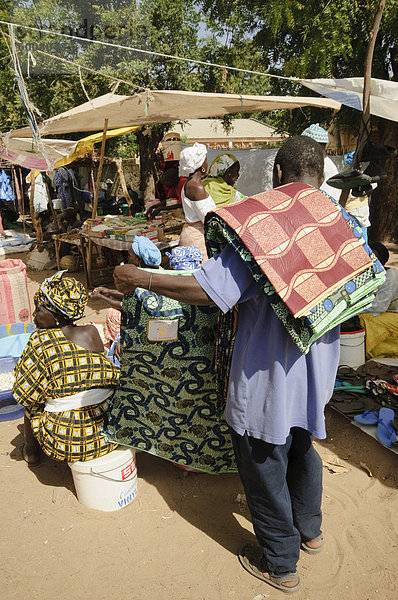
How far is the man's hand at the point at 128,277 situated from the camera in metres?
1.77

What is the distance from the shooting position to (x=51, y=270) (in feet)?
29.0

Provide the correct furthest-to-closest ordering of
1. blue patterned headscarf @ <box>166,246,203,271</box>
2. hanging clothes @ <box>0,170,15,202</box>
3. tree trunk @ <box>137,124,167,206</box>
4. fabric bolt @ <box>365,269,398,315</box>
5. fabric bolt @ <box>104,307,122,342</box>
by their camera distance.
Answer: hanging clothes @ <box>0,170,15,202</box>, tree trunk @ <box>137,124,167,206</box>, fabric bolt @ <box>365,269,398,315</box>, fabric bolt @ <box>104,307,122,342</box>, blue patterned headscarf @ <box>166,246,203,271</box>

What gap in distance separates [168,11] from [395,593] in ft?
41.1

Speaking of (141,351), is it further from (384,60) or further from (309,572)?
(384,60)

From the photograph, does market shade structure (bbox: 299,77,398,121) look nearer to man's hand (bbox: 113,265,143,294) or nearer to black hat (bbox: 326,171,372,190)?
black hat (bbox: 326,171,372,190)

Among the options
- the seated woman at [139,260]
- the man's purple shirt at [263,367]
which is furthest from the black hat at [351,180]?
the man's purple shirt at [263,367]

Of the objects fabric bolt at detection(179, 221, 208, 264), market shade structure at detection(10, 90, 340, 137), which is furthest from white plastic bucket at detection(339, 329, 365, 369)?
market shade structure at detection(10, 90, 340, 137)

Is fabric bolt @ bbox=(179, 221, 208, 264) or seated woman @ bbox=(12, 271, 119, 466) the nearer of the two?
seated woman @ bbox=(12, 271, 119, 466)

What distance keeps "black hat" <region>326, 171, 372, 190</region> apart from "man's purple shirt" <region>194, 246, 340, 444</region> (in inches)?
58.2

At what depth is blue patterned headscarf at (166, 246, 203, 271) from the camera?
3538mm

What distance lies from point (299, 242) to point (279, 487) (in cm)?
110

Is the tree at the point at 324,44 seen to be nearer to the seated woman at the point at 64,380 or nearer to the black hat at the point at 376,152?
the black hat at the point at 376,152

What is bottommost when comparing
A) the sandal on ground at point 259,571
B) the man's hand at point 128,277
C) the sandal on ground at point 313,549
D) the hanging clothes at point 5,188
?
the hanging clothes at point 5,188

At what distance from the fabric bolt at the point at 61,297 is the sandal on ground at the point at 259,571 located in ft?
5.40
